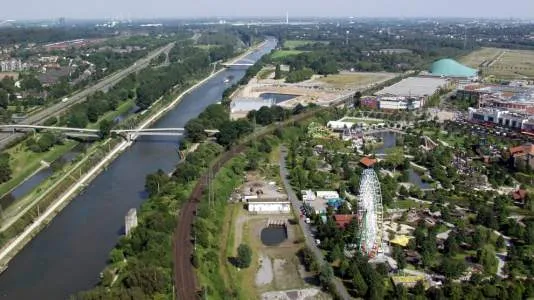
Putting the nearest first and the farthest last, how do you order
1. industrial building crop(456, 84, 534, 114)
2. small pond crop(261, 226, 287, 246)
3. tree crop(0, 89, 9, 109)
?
small pond crop(261, 226, 287, 246)
industrial building crop(456, 84, 534, 114)
tree crop(0, 89, 9, 109)

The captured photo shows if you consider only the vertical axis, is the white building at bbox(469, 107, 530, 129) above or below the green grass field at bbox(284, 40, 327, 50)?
below

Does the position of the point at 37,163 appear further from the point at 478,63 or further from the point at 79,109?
the point at 478,63

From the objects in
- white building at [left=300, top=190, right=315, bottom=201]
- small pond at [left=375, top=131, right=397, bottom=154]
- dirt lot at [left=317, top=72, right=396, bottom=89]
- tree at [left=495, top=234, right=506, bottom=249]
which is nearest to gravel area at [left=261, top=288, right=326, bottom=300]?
tree at [left=495, top=234, right=506, bottom=249]

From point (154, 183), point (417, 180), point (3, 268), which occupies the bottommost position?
point (3, 268)

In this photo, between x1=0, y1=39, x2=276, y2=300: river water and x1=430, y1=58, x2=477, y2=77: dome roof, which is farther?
x1=430, y1=58, x2=477, y2=77: dome roof

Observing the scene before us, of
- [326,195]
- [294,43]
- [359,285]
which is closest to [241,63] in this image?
[294,43]

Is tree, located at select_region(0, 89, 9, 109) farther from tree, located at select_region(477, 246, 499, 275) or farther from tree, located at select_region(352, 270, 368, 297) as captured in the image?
tree, located at select_region(477, 246, 499, 275)

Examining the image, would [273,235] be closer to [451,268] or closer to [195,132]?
[451,268]
